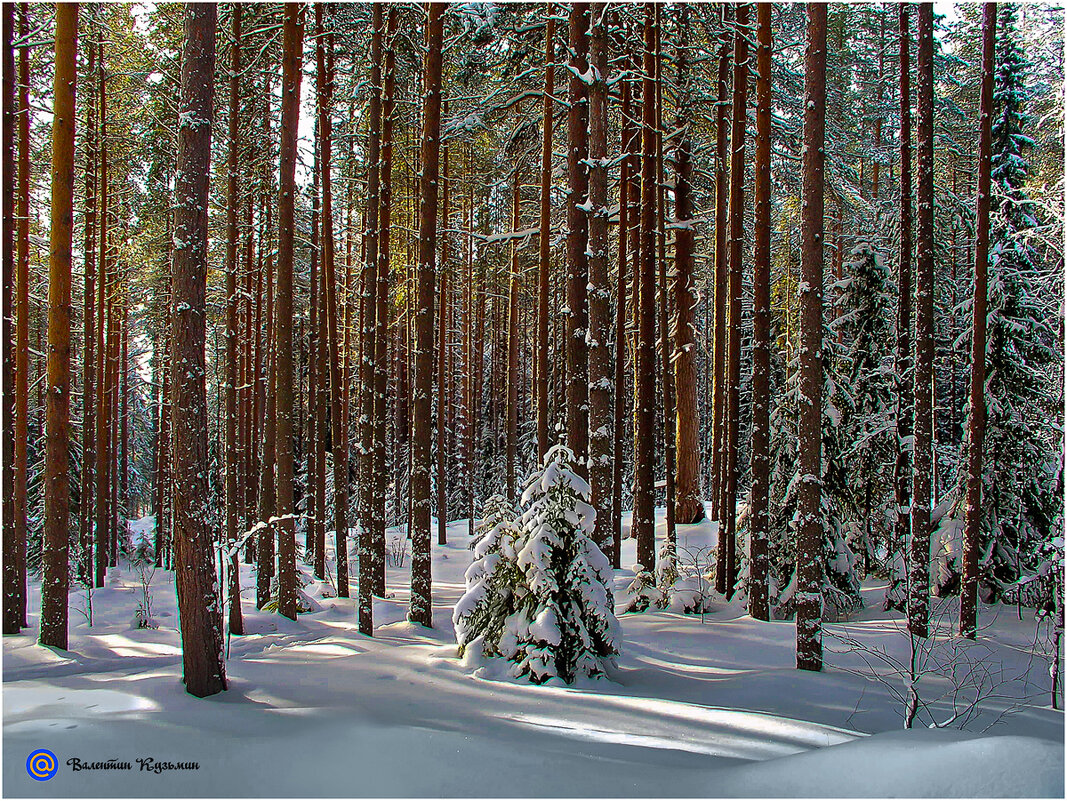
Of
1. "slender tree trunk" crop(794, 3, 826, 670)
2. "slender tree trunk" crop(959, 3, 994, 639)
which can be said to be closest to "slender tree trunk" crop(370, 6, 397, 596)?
"slender tree trunk" crop(794, 3, 826, 670)

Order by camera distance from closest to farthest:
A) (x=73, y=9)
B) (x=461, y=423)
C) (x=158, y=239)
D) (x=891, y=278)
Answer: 1. (x=73, y=9)
2. (x=891, y=278)
3. (x=158, y=239)
4. (x=461, y=423)

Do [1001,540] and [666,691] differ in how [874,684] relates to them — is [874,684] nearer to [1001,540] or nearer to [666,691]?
[666,691]

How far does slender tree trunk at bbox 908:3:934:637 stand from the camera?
8.34m

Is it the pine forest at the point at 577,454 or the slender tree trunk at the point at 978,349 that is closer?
the pine forest at the point at 577,454

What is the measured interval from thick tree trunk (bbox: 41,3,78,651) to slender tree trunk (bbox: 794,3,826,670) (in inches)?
358

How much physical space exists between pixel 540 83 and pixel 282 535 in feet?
33.5

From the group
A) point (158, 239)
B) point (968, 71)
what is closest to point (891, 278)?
point (968, 71)

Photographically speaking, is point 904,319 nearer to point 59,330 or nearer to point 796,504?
point 796,504

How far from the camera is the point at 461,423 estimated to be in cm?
3262

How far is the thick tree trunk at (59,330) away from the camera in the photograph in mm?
8617

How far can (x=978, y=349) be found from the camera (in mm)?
9250

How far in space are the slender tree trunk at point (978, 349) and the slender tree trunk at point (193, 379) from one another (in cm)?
917

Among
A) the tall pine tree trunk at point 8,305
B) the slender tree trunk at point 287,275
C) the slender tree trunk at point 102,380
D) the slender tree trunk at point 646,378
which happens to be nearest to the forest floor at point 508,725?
the tall pine tree trunk at point 8,305

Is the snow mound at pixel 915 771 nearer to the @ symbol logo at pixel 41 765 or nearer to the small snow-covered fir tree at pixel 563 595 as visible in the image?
the small snow-covered fir tree at pixel 563 595
